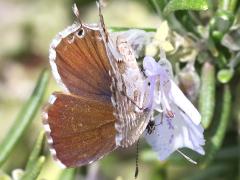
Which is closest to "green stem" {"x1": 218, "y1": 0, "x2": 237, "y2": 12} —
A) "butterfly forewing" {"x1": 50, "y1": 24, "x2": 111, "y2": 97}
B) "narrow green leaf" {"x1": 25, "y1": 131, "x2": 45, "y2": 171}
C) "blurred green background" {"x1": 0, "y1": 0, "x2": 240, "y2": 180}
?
"blurred green background" {"x1": 0, "y1": 0, "x2": 240, "y2": 180}

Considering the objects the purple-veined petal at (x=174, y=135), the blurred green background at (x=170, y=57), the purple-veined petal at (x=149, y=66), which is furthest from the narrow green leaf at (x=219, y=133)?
the purple-veined petal at (x=149, y=66)

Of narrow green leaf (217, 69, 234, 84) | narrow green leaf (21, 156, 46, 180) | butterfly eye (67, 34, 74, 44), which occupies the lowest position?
narrow green leaf (217, 69, 234, 84)

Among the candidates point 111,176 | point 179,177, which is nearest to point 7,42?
point 111,176

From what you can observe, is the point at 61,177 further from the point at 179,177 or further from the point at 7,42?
the point at 7,42

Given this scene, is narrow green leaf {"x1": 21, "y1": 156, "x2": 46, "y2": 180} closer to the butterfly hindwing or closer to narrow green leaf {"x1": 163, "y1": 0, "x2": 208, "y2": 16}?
the butterfly hindwing

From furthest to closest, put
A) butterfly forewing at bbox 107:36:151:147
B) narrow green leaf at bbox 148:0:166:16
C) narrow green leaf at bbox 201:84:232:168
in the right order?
narrow green leaf at bbox 201:84:232:168
narrow green leaf at bbox 148:0:166:16
butterfly forewing at bbox 107:36:151:147

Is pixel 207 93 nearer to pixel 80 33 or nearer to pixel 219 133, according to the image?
pixel 219 133
